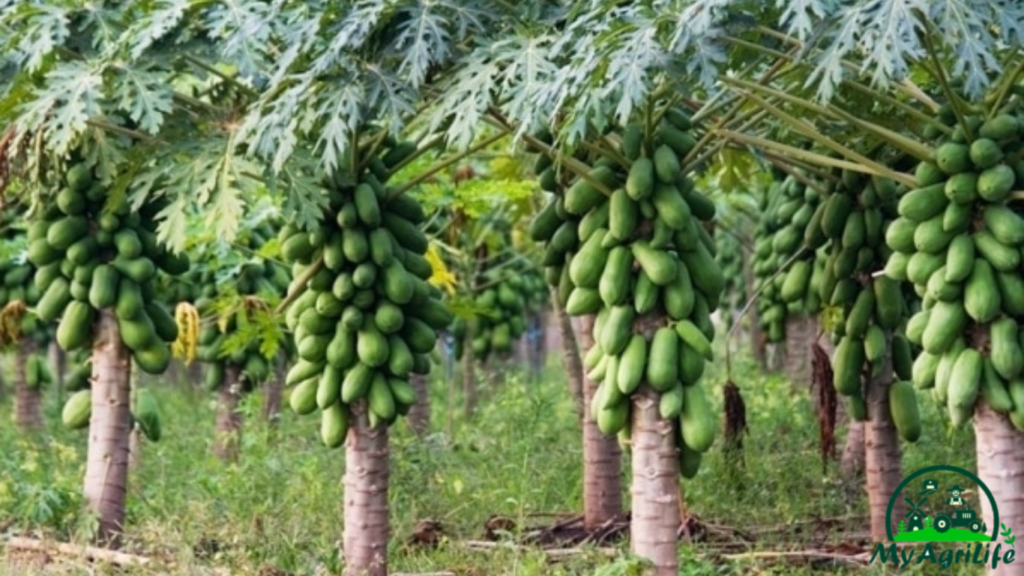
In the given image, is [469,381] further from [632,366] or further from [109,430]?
[632,366]

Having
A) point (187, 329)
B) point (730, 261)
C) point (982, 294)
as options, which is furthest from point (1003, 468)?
point (730, 261)

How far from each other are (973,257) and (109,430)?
3246mm

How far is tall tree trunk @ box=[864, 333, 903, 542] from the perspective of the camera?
5281 mm

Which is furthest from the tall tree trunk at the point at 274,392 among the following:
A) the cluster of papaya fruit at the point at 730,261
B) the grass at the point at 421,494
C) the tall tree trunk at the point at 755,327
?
the cluster of papaya fruit at the point at 730,261

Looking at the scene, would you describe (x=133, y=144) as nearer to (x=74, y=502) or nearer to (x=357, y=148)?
(x=357, y=148)

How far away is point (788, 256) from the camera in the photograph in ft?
21.1

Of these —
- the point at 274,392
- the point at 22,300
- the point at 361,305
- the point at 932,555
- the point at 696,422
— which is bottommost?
the point at 932,555

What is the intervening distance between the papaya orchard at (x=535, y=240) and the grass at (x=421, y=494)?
0.02m

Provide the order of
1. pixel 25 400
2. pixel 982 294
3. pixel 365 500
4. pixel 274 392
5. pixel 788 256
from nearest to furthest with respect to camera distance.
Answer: pixel 982 294
pixel 365 500
pixel 788 256
pixel 274 392
pixel 25 400

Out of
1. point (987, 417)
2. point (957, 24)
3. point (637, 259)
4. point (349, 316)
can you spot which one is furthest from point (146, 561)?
point (957, 24)

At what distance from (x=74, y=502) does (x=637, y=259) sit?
2616 millimetres

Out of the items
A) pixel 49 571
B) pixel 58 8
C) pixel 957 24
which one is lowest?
pixel 49 571

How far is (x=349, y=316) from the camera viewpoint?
15.9ft

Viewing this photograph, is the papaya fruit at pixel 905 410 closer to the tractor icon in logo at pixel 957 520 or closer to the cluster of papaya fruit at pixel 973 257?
the tractor icon in logo at pixel 957 520
